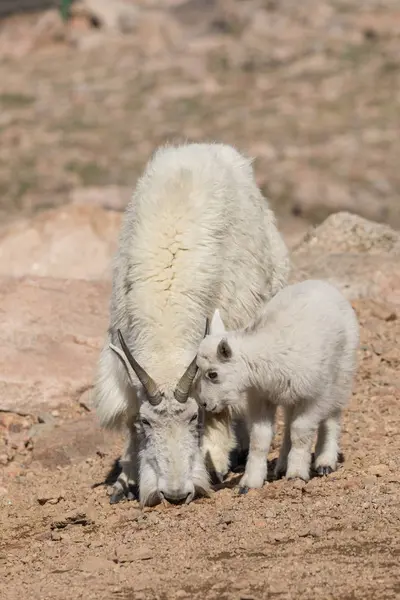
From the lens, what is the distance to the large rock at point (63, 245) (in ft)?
45.6

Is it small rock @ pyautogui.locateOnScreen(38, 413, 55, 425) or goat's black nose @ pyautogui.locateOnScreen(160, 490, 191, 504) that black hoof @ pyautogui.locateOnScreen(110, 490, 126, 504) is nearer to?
goat's black nose @ pyautogui.locateOnScreen(160, 490, 191, 504)

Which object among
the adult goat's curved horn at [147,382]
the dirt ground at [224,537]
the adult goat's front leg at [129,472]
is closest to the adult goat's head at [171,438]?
the adult goat's curved horn at [147,382]

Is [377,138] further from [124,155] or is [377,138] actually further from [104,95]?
[104,95]

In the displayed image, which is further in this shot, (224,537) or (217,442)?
(217,442)

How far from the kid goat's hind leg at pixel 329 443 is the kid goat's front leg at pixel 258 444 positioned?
1.48ft

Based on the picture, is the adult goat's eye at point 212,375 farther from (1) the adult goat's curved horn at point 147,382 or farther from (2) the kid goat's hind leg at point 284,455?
(2) the kid goat's hind leg at point 284,455

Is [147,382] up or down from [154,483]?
up

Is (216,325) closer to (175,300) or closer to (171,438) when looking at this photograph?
(175,300)

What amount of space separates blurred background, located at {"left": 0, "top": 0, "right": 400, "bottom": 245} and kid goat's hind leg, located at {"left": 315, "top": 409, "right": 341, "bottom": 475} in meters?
12.3

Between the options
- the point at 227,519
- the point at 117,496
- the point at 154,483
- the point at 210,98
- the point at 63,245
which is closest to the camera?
the point at 227,519

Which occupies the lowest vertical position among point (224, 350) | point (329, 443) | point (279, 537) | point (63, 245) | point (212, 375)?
point (63, 245)

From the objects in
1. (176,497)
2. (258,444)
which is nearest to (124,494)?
(176,497)

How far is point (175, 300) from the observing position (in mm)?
7262

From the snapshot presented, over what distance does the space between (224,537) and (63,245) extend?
27.3ft
